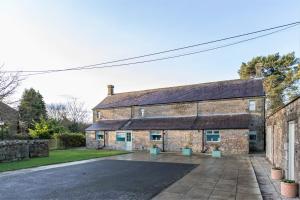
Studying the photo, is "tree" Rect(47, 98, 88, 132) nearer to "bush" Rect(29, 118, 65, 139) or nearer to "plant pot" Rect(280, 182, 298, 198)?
"bush" Rect(29, 118, 65, 139)

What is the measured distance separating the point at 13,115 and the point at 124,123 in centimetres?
1190

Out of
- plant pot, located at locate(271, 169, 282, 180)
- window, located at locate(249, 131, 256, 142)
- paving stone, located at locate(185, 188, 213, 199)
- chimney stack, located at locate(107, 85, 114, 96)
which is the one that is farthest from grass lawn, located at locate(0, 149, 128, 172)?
chimney stack, located at locate(107, 85, 114, 96)

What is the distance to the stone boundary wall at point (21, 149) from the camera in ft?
57.2

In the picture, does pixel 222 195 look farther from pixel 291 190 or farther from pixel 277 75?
pixel 277 75

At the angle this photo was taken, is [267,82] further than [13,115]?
Yes

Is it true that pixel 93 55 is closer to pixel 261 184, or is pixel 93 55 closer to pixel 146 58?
pixel 146 58

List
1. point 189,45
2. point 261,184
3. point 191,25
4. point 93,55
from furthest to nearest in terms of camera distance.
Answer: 1. point 93,55
2. point 191,25
3. point 189,45
4. point 261,184

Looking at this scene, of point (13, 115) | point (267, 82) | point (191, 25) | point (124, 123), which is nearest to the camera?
point (191, 25)

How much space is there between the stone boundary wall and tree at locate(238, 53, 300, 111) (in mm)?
22504

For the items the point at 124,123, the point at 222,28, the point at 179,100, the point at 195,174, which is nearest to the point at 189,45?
the point at 222,28

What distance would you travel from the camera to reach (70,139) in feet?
104

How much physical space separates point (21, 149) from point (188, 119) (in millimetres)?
15419

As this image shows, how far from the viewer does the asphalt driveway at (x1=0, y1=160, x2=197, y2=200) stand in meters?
8.47

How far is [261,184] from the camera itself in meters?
9.71
